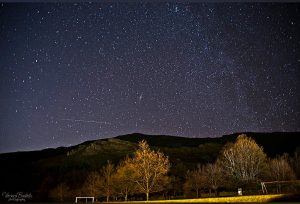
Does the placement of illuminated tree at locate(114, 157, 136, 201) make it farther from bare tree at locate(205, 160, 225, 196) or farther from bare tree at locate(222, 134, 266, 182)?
bare tree at locate(222, 134, 266, 182)

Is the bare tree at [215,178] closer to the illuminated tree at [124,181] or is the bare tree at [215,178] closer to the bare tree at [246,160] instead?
the bare tree at [246,160]

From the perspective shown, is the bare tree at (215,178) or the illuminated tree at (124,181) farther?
the bare tree at (215,178)

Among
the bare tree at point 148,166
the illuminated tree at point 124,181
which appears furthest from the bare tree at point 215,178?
the bare tree at point 148,166

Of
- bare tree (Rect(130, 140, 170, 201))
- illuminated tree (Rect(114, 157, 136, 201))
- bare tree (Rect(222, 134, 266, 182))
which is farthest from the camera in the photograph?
illuminated tree (Rect(114, 157, 136, 201))

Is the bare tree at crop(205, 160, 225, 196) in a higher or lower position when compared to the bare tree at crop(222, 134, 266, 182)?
lower

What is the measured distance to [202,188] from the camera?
9262 cm

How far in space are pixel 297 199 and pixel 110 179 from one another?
2571 inches

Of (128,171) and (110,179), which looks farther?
(110,179)

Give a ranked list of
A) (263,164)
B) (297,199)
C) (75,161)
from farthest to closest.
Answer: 1. (75,161)
2. (263,164)
3. (297,199)

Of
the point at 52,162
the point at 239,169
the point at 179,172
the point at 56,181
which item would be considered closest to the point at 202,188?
the point at 239,169

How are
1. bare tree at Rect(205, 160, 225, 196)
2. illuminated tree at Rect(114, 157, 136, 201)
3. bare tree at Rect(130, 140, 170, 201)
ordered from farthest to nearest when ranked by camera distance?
1. bare tree at Rect(205, 160, 225, 196)
2. illuminated tree at Rect(114, 157, 136, 201)
3. bare tree at Rect(130, 140, 170, 201)

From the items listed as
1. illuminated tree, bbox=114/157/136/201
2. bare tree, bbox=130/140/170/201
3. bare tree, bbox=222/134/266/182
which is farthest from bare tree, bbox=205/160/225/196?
bare tree, bbox=130/140/170/201

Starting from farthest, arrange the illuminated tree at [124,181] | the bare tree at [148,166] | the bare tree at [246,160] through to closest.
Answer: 1. the illuminated tree at [124,181]
2. the bare tree at [246,160]
3. the bare tree at [148,166]

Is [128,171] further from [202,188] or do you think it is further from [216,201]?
[216,201]
